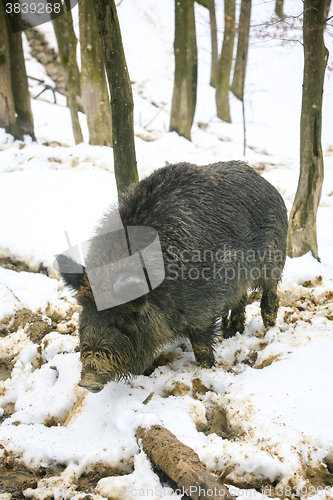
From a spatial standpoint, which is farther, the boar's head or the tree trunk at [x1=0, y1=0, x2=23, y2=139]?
the tree trunk at [x1=0, y1=0, x2=23, y2=139]

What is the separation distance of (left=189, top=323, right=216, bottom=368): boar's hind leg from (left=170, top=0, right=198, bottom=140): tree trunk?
9.08m

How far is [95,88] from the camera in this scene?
9.42 m

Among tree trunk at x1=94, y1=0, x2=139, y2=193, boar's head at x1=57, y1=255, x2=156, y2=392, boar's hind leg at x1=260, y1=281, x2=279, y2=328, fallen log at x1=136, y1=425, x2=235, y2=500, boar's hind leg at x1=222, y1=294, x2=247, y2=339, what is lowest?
boar's hind leg at x1=222, y1=294, x2=247, y2=339

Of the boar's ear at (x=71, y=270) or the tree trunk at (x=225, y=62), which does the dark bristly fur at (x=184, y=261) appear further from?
the tree trunk at (x=225, y=62)

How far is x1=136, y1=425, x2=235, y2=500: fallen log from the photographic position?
198 centimetres

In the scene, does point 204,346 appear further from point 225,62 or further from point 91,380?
point 225,62

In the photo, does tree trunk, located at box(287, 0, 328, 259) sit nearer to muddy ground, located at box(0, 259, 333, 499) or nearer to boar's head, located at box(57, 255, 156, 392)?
muddy ground, located at box(0, 259, 333, 499)

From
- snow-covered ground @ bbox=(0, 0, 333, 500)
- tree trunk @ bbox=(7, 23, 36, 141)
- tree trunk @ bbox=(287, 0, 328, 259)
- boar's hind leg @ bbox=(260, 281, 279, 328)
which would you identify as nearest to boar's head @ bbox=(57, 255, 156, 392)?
snow-covered ground @ bbox=(0, 0, 333, 500)

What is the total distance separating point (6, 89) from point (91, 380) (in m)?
9.02

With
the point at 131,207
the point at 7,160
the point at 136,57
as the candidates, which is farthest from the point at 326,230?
the point at 136,57

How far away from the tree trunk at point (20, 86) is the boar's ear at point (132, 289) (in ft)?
28.0

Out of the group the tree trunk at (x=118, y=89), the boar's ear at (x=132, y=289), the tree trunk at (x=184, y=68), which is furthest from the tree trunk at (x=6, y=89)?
the boar's ear at (x=132, y=289)

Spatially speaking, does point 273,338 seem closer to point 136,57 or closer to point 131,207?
point 131,207

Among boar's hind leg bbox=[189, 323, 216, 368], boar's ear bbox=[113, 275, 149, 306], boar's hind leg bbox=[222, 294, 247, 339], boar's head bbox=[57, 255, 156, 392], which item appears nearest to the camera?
boar's ear bbox=[113, 275, 149, 306]
